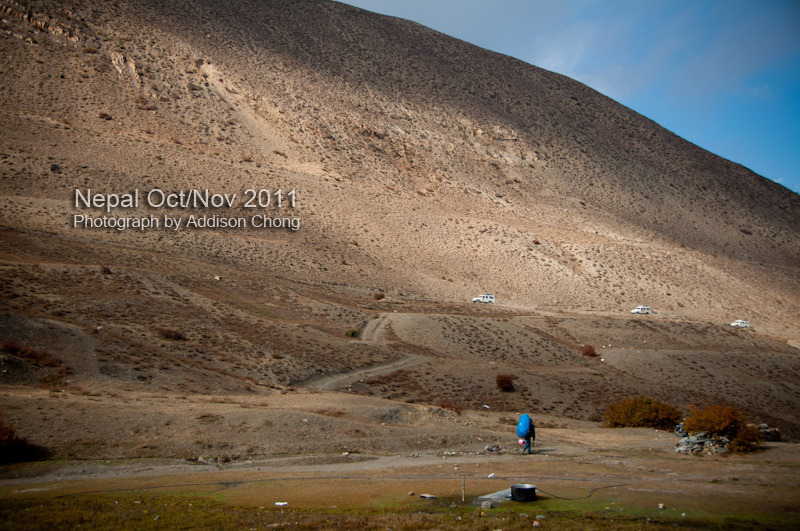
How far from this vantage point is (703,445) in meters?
16.9

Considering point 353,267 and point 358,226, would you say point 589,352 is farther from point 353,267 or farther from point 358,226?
point 358,226

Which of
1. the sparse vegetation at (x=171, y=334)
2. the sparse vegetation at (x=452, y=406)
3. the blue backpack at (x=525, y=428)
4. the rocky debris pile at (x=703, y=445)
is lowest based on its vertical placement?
the rocky debris pile at (x=703, y=445)

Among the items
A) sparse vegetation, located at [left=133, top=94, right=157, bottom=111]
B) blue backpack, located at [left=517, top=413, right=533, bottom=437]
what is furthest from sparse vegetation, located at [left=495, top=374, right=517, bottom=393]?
sparse vegetation, located at [left=133, top=94, right=157, bottom=111]

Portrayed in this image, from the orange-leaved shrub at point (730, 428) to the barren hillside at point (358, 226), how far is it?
7617 millimetres

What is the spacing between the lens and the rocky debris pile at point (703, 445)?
16.5 meters

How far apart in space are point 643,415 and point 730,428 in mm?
5296

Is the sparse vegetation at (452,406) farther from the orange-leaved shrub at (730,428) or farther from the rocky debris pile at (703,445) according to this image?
the orange-leaved shrub at (730,428)

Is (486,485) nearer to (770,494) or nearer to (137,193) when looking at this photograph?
(770,494)

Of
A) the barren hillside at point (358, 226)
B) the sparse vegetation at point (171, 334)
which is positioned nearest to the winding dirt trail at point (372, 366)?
the barren hillside at point (358, 226)

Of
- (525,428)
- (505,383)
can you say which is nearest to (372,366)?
(505,383)

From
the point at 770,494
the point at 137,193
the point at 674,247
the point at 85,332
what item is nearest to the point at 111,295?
the point at 85,332

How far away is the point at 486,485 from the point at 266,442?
6372 millimetres

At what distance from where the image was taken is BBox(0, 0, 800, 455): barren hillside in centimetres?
2655

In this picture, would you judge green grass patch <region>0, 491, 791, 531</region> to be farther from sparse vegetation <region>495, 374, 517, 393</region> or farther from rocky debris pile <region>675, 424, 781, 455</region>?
sparse vegetation <region>495, 374, 517, 393</region>
